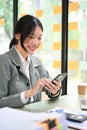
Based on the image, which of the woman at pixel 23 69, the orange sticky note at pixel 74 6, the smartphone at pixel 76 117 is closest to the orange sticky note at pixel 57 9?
the orange sticky note at pixel 74 6

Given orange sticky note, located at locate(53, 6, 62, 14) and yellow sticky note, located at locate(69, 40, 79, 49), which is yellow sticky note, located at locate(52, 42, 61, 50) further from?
orange sticky note, located at locate(53, 6, 62, 14)

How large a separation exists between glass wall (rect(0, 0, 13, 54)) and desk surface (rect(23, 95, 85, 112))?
211cm

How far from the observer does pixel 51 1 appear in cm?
298

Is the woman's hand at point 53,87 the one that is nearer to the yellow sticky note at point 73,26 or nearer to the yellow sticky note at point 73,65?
the yellow sticky note at point 73,65

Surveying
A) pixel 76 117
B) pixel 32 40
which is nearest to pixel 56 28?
pixel 32 40

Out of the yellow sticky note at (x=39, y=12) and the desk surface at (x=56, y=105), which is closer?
the desk surface at (x=56, y=105)

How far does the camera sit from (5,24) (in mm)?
3654

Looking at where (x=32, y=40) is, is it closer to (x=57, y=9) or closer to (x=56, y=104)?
(x=56, y=104)

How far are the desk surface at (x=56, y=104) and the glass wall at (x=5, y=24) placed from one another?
211 centimetres

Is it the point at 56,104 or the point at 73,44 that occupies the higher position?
the point at 73,44

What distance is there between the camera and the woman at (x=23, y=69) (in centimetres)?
157

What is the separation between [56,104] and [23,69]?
37 cm

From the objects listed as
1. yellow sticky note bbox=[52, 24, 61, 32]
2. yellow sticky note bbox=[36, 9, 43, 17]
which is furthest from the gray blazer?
yellow sticky note bbox=[36, 9, 43, 17]

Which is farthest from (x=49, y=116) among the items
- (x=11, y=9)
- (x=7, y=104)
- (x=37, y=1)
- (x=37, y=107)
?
(x=11, y=9)
